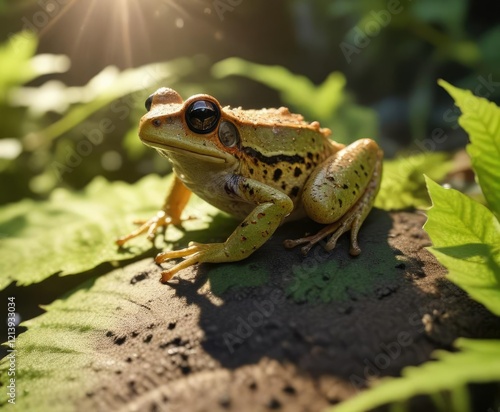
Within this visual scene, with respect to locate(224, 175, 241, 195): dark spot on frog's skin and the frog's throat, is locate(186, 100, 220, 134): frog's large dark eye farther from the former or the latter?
locate(224, 175, 241, 195): dark spot on frog's skin

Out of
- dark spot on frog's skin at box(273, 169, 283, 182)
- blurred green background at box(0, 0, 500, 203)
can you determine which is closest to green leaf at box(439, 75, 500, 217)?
dark spot on frog's skin at box(273, 169, 283, 182)

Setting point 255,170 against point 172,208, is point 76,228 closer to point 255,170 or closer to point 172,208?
point 172,208

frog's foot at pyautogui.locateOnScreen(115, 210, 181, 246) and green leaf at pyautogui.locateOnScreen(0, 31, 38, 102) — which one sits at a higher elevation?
green leaf at pyautogui.locateOnScreen(0, 31, 38, 102)

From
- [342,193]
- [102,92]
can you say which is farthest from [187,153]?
[102,92]

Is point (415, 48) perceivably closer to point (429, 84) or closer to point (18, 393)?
point (429, 84)

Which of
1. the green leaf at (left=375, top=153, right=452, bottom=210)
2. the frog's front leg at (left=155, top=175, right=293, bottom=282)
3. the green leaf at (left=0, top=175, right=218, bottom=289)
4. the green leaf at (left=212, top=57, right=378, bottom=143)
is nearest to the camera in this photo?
the frog's front leg at (left=155, top=175, right=293, bottom=282)

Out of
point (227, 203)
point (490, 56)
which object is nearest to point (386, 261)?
point (227, 203)

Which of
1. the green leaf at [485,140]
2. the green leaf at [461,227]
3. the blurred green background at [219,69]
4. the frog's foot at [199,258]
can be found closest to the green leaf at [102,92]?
the blurred green background at [219,69]

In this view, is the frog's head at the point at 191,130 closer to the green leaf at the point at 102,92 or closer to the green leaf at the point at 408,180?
the green leaf at the point at 408,180
